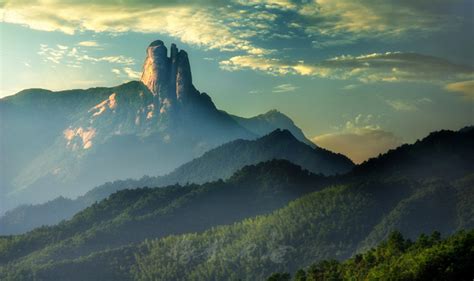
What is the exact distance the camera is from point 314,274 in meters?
199

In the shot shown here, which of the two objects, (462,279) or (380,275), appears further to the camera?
(380,275)

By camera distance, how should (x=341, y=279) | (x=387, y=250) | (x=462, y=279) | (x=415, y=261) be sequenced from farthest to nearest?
(x=387, y=250)
(x=341, y=279)
(x=415, y=261)
(x=462, y=279)

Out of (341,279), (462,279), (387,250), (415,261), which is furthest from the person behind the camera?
(387,250)

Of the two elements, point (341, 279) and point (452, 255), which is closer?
point (452, 255)

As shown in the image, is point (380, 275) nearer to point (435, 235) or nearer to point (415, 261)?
point (415, 261)

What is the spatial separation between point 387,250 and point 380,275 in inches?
1737

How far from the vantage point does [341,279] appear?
187375mm

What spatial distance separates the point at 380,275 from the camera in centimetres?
15650

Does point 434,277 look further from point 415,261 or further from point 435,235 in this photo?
point 435,235

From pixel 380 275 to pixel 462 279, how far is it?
704 inches

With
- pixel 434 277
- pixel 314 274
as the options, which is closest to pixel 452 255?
pixel 434 277

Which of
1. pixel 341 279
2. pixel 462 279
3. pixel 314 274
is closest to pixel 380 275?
pixel 462 279

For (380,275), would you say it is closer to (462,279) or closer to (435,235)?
(462,279)

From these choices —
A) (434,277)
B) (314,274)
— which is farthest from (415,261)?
(314,274)
